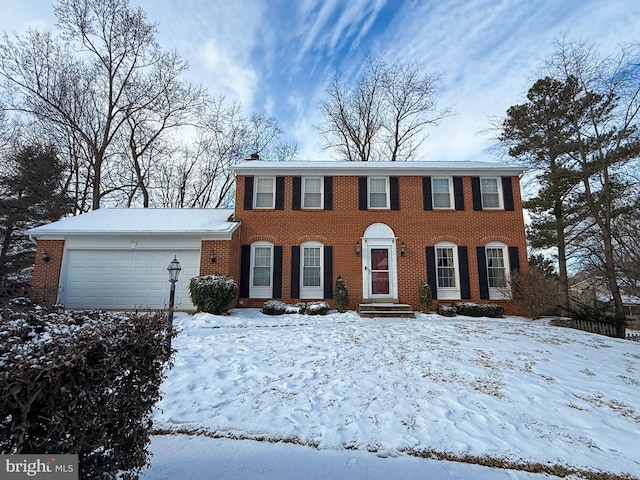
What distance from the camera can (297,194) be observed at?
1214 centimetres

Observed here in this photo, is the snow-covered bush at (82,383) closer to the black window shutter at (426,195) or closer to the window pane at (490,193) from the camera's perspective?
the black window shutter at (426,195)

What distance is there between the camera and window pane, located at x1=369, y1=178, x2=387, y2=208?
40.0ft

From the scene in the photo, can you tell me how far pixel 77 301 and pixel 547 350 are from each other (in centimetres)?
1359

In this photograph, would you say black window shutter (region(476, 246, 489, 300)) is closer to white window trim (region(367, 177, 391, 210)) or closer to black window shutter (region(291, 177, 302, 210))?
white window trim (region(367, 177, 391, 210))

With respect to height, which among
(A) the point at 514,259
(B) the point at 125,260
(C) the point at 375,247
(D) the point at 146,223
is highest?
(D) the point at 146,223

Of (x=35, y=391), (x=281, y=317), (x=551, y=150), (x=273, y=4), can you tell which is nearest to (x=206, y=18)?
(x=273, y=4)

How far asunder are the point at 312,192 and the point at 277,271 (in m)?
3.37

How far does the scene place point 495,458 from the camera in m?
2.96

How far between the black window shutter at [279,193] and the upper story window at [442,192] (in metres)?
5.86

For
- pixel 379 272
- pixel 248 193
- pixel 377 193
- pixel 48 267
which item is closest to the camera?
pixel 48 267

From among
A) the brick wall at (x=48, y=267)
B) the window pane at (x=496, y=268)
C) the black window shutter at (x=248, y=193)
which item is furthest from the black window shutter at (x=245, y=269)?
the window pane at (x=496, y=268)

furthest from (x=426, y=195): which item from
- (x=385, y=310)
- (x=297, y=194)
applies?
(x=297, y=194)

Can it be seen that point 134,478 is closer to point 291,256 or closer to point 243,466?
point 243,466

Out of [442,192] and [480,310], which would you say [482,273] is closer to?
[480,310]
